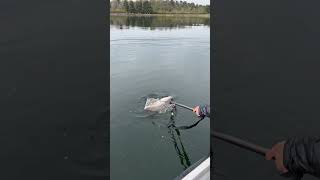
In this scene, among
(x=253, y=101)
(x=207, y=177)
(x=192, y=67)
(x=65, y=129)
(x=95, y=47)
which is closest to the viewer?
(x=65, y=129)

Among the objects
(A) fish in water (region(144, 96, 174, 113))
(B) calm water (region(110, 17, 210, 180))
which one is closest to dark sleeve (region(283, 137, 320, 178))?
(B) calm water (region(110, 17, 210, 180))

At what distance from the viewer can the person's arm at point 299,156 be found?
106 cm

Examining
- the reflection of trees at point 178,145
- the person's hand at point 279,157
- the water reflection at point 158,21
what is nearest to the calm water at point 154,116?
the reflection of trees at point 178,145

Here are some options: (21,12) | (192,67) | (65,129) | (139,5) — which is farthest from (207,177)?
(139,5)

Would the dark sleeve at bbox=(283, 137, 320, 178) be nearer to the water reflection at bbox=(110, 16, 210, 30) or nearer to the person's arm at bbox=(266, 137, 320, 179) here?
the person's arm at bbox=(266, 137, 320, 179)

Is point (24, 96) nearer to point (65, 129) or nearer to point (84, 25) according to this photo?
point (65, 129)

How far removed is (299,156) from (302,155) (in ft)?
0.04

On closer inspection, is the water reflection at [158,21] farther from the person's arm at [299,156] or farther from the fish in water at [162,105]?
the person's arm at [299,156]

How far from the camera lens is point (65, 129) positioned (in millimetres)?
1438

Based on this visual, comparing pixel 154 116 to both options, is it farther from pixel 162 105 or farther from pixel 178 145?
pixel 178 145

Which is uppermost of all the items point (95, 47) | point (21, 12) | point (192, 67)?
point (21, 12)

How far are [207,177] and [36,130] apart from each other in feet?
4.85

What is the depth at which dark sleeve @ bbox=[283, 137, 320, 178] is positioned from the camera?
1.06 metres

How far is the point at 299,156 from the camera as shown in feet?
3.58
